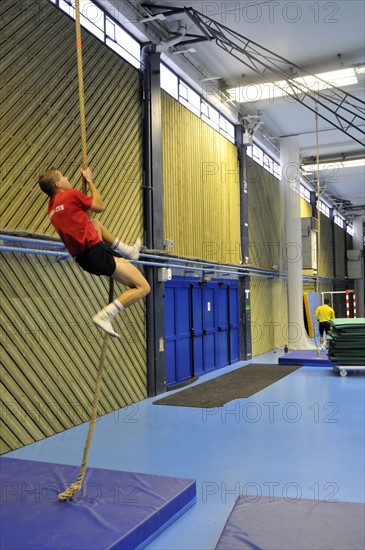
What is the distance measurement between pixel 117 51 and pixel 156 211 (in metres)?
2.85

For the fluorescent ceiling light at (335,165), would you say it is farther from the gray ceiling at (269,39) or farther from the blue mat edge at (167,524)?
the blue mat edge at (167,524)

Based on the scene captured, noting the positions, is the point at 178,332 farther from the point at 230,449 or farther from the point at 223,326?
the point at 230,449

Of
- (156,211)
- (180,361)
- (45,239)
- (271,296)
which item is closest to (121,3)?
(156,211)

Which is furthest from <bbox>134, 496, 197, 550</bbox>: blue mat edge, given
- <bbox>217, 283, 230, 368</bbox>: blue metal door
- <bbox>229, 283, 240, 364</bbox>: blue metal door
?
<bbox>229, 283, 240, 364</bbox>: blue metal door

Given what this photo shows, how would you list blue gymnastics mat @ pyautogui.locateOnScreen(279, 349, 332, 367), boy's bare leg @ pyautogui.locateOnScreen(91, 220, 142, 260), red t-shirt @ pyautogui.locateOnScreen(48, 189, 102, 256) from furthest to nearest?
blue gymnastics mat @ pyautogui.locateOnScreen(279, 349, 332, 367), boy's bare leg @ pyautogui.locateOnScreen(91, 220, 142, 260), red t-shirt @ pyautogui.locateOnScreen(48, 189, 102, 256)

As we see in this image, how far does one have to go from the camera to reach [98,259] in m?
3.53

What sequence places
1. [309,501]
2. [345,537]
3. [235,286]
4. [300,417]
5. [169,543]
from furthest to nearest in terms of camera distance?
1. [235,286]
2. [300,417]
3. [309,501]
4. [169,543]
5. [345,537]

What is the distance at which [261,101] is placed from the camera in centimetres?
1309

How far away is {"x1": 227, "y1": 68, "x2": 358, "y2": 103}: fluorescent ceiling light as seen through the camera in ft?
37.7

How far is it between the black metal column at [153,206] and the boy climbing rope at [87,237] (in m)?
5.77

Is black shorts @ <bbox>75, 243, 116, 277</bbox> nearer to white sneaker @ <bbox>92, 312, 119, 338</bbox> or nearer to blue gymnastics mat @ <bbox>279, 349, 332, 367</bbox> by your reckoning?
white sneaker @ <bbox>92, 312, 119, 338</bbox>

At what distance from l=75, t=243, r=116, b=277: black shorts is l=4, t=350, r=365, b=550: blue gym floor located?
2.14 meters

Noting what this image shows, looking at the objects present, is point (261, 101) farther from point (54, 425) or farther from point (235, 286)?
point (54, 425)

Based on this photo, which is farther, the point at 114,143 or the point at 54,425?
the point at 114,143
